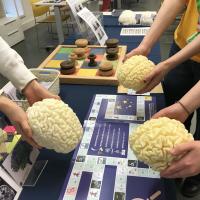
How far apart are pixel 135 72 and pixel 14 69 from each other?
0.49 meters

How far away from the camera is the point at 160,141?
2.40 ft

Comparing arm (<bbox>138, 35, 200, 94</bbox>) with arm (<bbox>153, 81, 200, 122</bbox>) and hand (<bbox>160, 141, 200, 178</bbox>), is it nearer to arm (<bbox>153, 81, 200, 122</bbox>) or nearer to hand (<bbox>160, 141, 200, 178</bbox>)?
arm (<bbox>153, 81, 200, 122</bbox>)

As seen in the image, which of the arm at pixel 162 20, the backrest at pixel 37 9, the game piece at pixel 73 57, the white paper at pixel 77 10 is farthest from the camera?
the backrest at pixel 37 9

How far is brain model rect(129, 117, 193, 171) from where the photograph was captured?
73 centimetres

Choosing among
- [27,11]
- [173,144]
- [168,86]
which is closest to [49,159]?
[173,144]

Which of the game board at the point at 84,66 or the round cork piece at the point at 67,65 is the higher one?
the round cork piece at the point at 67,65

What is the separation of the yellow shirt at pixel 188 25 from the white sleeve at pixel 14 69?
780 millimetres

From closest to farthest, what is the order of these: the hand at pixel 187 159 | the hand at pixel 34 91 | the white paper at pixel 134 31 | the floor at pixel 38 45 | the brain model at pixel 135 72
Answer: the hand at pixel 187 159 < the hand at pixel 34 91 < the brain model at pixel 135 72 < the white paper at pixel 134 31 < the floor at pixel 38 45

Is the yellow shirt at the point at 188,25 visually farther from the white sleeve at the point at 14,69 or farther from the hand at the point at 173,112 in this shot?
the white sleeve at the point at 14,69

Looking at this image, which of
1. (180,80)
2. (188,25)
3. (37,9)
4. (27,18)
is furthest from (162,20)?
(27,18)

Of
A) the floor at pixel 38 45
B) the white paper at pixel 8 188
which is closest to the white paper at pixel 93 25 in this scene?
the floor at pixel 38 45

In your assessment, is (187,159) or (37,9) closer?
(187,159)

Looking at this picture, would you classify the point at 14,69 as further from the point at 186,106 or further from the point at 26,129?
the point at 186,106

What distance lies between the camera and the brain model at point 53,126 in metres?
0.79
